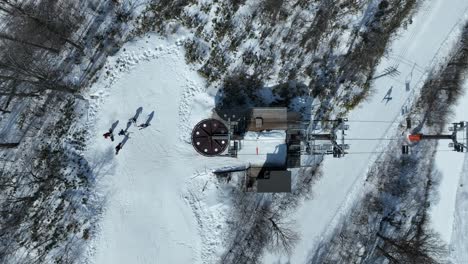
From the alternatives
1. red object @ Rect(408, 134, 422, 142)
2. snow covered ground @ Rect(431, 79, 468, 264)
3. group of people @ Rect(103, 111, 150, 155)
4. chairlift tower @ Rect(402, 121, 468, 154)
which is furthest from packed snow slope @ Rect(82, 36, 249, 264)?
snow covered ground @ Rect(431, 79, 468, 264)

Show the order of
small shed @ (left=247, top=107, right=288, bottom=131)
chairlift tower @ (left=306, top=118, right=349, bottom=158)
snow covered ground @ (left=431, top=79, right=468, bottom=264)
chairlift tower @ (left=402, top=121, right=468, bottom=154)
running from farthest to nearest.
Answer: snow covered ground @ (left=431, top=79, right=468, bottom=264)
chairlift tower @ (left=402, top=121, right=468, bottom=154)
chairlift tower @ (left=306, top=118, right=349, bottom=158)
small shed @ (left=247, top=107, right=288, bottom=131)

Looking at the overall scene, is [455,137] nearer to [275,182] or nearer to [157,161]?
[275,182]

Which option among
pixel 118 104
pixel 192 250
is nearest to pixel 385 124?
pixel 192 250

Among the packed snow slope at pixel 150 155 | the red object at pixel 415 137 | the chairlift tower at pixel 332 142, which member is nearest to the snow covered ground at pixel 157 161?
the packed snow slope at pixel 150 155

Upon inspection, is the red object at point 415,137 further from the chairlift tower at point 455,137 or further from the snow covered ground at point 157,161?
the snow covered ground at point 157,161

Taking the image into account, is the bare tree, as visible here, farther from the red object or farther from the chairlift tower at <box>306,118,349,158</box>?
the red object

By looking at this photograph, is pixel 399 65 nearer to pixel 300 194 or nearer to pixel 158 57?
pixel 300 194
